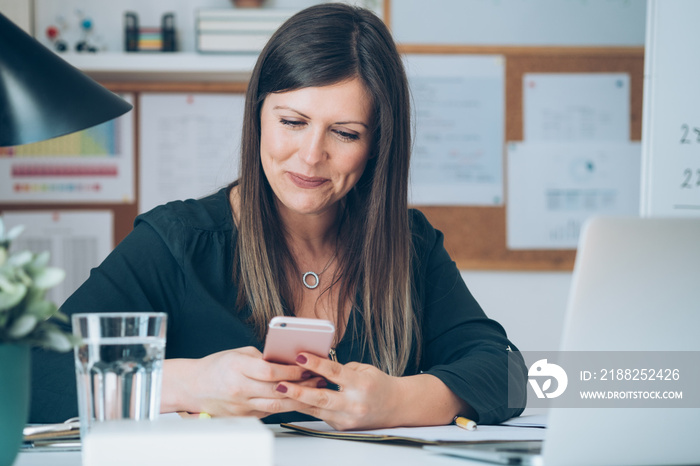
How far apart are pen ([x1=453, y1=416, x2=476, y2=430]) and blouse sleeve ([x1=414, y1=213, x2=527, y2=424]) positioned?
31 mm

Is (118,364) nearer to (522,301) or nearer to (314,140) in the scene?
(314,140)

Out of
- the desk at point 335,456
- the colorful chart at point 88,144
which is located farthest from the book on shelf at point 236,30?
the desk at point 335,456

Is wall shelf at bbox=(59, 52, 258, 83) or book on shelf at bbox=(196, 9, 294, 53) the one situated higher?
book on shelf at bbox=(196, 9, 294, 53)

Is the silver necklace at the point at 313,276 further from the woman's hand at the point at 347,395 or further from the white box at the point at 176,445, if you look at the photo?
the white box at the point at 176,445

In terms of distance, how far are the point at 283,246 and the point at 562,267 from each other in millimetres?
1490

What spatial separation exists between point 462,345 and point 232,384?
0.53 metres

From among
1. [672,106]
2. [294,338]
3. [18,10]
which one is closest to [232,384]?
[294,338]

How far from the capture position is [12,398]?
622mm

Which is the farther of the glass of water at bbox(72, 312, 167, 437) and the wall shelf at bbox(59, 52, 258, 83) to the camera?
the wall shelf at bbox(59, 52, 258, 83)

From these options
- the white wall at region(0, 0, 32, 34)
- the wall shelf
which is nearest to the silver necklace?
the wall shelf

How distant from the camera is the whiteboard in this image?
146cm

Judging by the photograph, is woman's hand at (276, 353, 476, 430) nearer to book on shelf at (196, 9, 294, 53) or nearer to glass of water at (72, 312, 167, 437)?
glass of water at (72, 312, 167, 437)

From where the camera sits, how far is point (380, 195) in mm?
1376

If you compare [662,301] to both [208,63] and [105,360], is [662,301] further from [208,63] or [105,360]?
[208,63]
